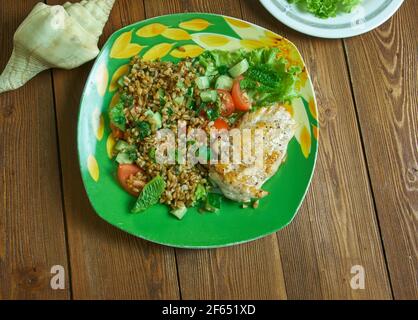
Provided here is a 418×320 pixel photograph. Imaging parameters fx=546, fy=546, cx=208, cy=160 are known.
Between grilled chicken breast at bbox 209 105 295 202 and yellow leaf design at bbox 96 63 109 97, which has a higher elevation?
yellow leaf design at bbox 96 63 109 97

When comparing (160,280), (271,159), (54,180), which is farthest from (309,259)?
(54,180)

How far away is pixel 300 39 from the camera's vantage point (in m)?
1.97

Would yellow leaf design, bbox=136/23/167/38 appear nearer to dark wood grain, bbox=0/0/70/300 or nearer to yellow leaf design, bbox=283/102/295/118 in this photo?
dark wood grain, bbox=0/0/70/300

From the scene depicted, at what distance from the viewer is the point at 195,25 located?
185 centimetres

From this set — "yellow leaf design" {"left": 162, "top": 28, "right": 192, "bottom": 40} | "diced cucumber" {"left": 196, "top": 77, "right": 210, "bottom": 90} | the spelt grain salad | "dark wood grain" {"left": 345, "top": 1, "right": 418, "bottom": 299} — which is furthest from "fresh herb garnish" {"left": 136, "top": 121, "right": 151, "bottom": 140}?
"dark wood grain" {"left": 345, "top": 1, "right": 418, "bottom": 299}

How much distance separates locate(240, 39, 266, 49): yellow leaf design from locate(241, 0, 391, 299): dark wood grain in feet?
0.41

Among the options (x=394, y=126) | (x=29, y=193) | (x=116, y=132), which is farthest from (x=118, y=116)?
(x=394, y=126)

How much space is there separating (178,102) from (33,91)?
0.50m

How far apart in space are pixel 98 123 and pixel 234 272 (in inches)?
26.6

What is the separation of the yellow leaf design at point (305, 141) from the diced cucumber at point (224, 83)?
293 mm

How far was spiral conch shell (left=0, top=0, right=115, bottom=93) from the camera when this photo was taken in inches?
66.2

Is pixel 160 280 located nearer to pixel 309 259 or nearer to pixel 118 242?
pixel 118 242

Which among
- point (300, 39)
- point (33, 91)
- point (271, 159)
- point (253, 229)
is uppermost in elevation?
point (300, 39)

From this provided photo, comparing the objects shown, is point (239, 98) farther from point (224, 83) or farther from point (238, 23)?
point (238, 23)
